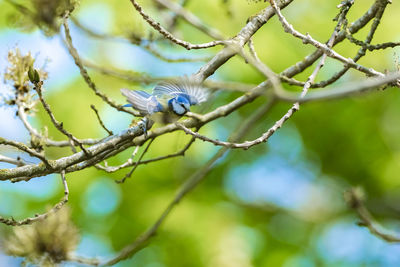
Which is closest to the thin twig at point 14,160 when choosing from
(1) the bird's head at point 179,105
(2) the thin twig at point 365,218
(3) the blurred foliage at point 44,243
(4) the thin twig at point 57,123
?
(4) the thin twig at point 57,123

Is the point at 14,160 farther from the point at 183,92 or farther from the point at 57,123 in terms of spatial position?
the point at 183,92

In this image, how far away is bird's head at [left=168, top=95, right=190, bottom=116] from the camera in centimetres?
161

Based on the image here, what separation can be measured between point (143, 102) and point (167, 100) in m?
0.14

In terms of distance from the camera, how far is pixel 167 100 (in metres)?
1.68

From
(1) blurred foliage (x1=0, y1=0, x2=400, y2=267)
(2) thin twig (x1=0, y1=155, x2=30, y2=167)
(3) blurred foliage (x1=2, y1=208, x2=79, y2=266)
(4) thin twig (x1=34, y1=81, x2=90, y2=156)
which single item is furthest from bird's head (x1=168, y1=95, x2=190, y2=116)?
(1) blurred foliage (x1=0, y1=0, x2=400, y2=267)

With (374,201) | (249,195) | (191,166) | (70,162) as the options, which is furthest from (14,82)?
(374,201)

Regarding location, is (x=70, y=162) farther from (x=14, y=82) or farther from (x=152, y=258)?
(x=152, y=258)

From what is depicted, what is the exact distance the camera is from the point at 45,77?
6.49ft

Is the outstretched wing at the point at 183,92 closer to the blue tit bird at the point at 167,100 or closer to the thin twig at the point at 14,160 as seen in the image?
the blue tit bird at the point at 167,100

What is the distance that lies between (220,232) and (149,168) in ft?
3.28

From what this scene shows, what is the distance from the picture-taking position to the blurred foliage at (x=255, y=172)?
4.98 meters

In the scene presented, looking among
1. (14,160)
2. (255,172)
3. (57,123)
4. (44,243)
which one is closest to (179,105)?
(57,123)

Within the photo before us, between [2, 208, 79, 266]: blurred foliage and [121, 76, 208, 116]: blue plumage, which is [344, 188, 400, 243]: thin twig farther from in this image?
[2, 208, 79, 266]: blurred foliage

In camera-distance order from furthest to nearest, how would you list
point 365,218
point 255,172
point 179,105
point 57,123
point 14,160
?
point 255,172
point 365,218
point 14,160
point 179,105
point 57,123
